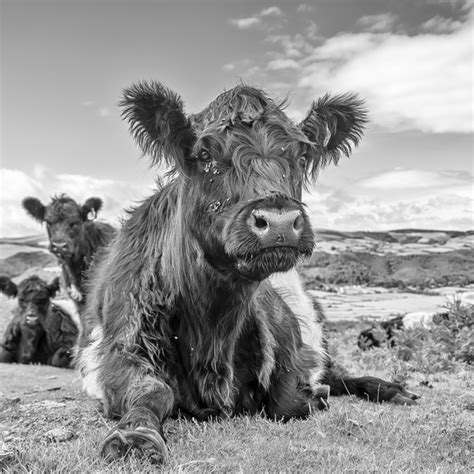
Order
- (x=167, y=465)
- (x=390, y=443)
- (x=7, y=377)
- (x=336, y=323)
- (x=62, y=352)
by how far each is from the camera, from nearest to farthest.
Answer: (x=167, y=465)
(x=390, y=443)
(x=7, y=377)
(x=62, y=352)
(x=336, y=323)

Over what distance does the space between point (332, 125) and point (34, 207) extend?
886 centimetres

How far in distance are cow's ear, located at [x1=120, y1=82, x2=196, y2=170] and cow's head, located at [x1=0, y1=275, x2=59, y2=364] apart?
741 centimetres

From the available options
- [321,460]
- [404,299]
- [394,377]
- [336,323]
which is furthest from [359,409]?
[404,299]

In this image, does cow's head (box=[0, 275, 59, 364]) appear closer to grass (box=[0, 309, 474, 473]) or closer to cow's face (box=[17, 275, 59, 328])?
cow's face (box=[17, 275, 59, 328])

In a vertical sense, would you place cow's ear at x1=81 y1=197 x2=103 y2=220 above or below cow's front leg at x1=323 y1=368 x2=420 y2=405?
above

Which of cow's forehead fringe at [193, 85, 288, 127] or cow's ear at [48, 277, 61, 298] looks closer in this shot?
cow's forehead fringe at [193, 85, 288, 127]

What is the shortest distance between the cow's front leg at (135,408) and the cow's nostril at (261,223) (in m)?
1.43

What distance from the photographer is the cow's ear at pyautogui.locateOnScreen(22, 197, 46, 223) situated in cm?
1288

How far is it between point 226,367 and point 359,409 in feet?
3.93

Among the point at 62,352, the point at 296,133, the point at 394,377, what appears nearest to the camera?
the point at 296,133

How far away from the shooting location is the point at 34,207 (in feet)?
42.4

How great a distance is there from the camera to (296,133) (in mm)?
4961

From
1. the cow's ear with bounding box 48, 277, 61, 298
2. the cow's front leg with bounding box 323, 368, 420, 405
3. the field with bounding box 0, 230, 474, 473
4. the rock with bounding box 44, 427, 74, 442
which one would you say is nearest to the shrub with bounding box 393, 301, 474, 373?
the field with bounding box 0, 230, 474, 473

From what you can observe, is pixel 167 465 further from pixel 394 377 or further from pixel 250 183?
pixel 394 377
